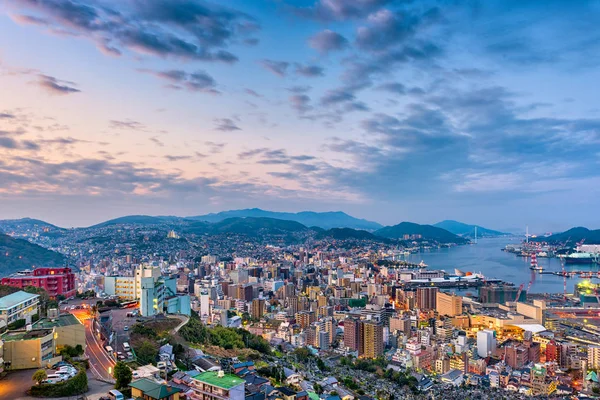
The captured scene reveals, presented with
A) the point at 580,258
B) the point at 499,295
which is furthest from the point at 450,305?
the point at 580,258

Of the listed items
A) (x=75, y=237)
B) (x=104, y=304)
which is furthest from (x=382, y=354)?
(x=75, y=237)

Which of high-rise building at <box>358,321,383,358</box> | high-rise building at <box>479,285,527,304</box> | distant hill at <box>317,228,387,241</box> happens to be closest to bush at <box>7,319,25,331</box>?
high-rise building at <box>358,321,383,358</box>

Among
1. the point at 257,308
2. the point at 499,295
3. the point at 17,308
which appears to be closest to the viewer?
the point at 17,308

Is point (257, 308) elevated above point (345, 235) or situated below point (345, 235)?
below

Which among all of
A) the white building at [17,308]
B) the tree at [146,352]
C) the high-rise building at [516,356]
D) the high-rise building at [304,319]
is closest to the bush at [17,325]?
the white building at [17,308]

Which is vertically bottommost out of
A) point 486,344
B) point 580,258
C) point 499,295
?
point 486,344

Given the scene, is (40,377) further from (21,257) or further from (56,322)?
(21,257)

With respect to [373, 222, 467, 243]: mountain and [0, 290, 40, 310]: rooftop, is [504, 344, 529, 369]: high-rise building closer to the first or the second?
[0, 290, 40, 310]: rooftop
